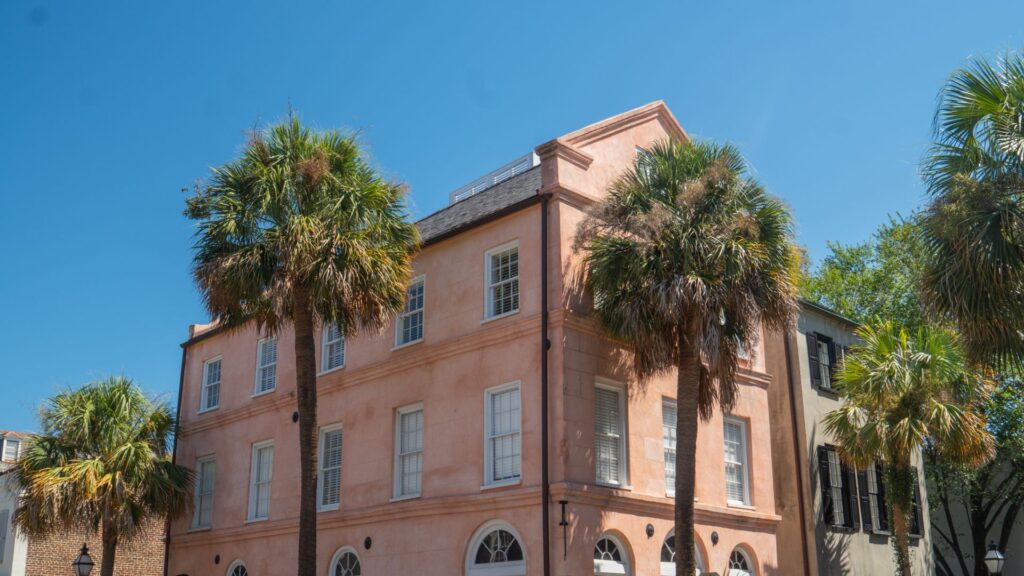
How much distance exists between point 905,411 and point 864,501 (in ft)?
15.7

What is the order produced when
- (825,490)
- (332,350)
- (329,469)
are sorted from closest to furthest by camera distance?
(329,469)
(332,350)
(825,490)

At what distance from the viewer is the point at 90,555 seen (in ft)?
110

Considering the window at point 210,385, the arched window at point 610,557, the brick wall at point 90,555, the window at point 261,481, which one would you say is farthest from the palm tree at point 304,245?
the brick wall at point 90,555

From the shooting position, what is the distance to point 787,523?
24.6m

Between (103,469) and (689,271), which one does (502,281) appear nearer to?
(689,271)

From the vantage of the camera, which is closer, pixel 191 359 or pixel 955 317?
pixel 955 317

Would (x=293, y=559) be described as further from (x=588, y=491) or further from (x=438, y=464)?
(x=588, y=491)

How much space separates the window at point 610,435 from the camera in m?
19.2

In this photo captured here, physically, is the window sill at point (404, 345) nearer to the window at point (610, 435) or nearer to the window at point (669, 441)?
the window at point (610, 435)

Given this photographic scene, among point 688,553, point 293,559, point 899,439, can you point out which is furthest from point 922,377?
point 293,559

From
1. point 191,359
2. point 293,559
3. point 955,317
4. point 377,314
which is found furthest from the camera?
point 191,359

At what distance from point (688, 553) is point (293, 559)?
1058 centimetres

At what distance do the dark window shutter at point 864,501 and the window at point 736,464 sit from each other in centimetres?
511

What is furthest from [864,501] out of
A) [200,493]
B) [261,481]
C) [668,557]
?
[200,493]
